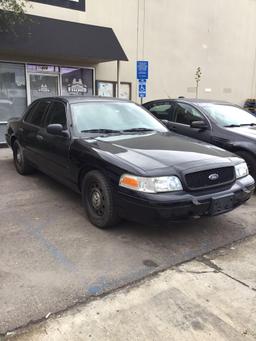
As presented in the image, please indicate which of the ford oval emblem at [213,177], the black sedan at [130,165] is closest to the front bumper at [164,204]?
the black sedan at [130,165]

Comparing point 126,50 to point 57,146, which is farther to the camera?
point 126,50

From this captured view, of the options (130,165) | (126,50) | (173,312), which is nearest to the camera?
(173,312)

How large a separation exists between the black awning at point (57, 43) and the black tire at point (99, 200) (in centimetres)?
633

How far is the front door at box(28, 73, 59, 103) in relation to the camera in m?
10.4

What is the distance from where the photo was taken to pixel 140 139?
14.3 feet

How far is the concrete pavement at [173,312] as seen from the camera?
7.75ft

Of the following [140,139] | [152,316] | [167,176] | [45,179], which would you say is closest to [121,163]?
[167,176]

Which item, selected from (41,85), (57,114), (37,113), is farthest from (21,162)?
(41,85)

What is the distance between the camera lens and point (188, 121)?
6562mm

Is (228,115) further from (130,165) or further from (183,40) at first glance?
(183,40)

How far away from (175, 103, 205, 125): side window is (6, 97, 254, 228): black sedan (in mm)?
1473

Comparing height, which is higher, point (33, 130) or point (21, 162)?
point (33, 130)

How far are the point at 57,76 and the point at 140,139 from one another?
742cm

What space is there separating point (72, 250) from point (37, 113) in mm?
3044
